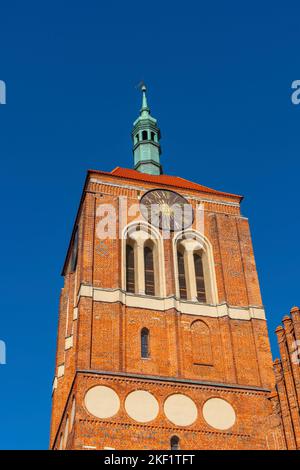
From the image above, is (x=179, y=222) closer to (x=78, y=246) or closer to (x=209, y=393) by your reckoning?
(x=78, y=246)

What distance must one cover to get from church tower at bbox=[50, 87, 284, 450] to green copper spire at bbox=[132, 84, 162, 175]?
4.00 m

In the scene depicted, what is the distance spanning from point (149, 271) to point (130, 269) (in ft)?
2.56

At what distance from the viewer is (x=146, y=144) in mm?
40531

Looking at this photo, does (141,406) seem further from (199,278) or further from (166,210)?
(166,210)

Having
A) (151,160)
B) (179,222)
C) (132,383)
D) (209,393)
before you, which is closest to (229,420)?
(209,393)

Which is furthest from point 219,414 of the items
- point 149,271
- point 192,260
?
point 192,260

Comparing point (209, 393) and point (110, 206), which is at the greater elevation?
point (110, 206)

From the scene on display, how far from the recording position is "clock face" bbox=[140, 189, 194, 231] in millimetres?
31938

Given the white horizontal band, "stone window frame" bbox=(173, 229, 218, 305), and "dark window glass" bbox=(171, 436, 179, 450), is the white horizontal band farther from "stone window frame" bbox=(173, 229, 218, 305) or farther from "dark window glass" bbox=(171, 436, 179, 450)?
"dark window glass" bbox=(171, 436, 179, 450)

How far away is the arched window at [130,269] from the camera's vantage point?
29.8 m

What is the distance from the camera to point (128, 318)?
2817 centimetres

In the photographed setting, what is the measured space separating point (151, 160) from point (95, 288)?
12409mm

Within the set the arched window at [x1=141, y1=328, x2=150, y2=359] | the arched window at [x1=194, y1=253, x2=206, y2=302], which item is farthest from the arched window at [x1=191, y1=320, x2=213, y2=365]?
the arched window at [x1=141, y1=328, x2=150, y2=359]

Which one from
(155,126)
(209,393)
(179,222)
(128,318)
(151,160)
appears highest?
(155,126)
